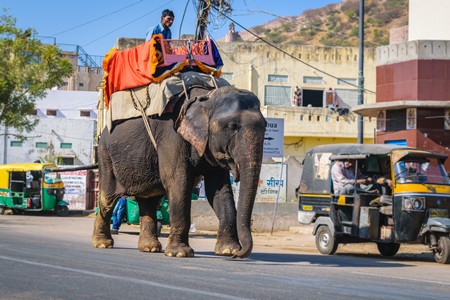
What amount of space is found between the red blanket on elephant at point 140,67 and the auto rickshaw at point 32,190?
18.8 m

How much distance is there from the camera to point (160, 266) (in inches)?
419

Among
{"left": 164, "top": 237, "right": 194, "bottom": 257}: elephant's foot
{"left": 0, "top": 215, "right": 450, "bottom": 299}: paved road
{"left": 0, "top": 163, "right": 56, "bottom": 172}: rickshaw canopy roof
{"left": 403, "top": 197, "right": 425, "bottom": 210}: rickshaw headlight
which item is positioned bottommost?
{"left": 0, "top": 215, "right": 450, "bottom": 299}: paved road

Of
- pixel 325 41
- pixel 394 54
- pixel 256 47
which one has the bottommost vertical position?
pixel 394 54

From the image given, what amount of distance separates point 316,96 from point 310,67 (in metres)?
1.79

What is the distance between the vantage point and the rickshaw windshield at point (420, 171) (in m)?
15.6

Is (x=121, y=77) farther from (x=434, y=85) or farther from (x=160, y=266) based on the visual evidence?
(x=434, y=85)

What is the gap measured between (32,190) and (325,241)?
62.7 feet

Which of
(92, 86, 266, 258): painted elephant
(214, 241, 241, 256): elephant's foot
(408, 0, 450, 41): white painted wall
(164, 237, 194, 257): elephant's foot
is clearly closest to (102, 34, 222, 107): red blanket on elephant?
(92, 86, 266, 258): painted elephant

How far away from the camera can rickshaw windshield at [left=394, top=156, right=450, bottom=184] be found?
15.6m

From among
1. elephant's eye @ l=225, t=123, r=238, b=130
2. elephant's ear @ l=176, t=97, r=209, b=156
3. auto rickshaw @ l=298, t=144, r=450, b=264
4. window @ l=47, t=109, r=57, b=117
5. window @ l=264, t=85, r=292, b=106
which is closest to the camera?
elephant's eye @ l=225, t=123, r=238, b=130

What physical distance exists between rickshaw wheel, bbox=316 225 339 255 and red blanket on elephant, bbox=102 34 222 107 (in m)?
4.37

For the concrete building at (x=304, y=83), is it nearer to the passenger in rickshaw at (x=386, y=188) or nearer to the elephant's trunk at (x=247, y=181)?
the passenger in rickshaw at (x=386, y=188)

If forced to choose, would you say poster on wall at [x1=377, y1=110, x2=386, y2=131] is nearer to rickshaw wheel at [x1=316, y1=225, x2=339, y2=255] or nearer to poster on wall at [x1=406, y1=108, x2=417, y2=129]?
poster on wall at [x1=406, y1=108, x2=417, y2=129]

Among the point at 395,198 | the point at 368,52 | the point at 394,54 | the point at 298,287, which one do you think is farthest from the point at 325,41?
the point at 298,287
